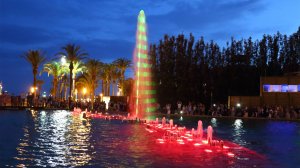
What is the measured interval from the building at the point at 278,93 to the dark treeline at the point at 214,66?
33.4 ft

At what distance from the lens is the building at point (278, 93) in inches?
2138

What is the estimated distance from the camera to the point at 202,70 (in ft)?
226

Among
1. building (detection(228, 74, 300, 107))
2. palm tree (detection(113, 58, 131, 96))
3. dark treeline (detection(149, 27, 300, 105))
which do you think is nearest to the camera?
building (detection(228, 74, 300, 107))

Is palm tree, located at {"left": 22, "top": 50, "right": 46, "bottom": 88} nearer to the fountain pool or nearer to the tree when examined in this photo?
the tree

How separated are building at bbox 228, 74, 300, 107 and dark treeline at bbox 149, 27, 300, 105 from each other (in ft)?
33.4

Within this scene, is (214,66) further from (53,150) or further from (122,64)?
(53,150)

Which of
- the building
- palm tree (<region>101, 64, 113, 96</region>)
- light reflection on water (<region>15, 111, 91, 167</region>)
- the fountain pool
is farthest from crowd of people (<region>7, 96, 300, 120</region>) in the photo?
light reflection on water (<region>15, 111, 91, 167</region>)

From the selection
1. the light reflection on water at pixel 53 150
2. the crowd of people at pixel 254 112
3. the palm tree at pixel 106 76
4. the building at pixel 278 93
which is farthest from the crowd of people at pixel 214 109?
the light reflection on water at pixel 53 150

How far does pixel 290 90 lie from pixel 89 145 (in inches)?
1671

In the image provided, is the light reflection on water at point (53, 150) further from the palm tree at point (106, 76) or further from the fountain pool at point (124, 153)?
the palm tree at point (106, 76)

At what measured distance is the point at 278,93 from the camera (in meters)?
54.6

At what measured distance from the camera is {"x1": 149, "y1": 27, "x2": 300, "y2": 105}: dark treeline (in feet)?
223

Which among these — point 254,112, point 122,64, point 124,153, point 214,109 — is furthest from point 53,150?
point 122,64

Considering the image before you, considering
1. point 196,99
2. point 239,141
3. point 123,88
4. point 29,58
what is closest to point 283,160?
point 239,141
